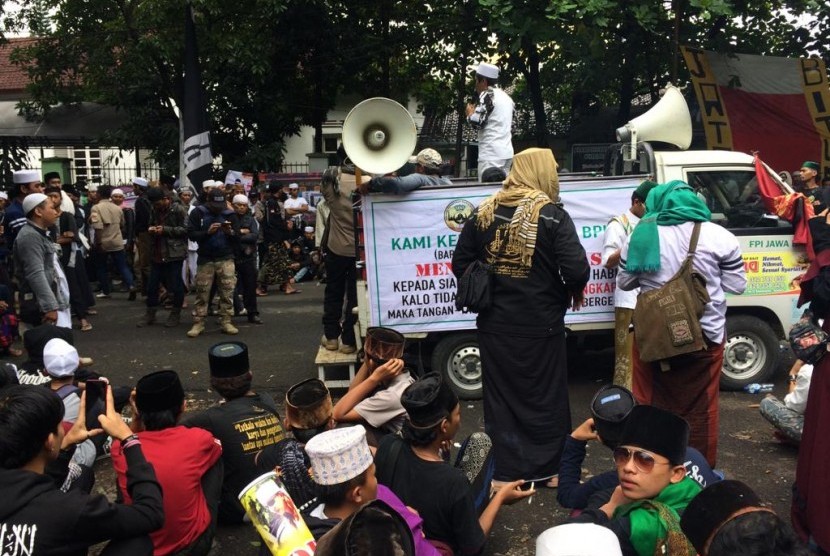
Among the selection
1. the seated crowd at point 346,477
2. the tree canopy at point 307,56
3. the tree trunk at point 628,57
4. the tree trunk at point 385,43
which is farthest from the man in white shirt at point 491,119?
the tree trunk at point 385,43

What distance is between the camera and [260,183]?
55.1 ft

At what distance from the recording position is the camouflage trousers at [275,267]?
13094mm

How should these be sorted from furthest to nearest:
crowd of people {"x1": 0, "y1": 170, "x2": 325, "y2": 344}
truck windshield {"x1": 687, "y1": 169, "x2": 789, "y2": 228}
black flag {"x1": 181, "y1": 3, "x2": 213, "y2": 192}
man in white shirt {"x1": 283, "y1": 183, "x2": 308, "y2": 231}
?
man in white shirt {"x1": 283, "y1": 183, "x2": 308, "y2": 231} < black flag {"x1": 181, "y1": 3, "x2": 213, "y2": 192} < crowd of people {"x1": 0, "y1": 170, "x2": 325, "y2": 344} < truck windshield {"x1": 687, "y1": 169, "x2": 789, "y2": 228}

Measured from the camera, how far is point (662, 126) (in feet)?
25.2

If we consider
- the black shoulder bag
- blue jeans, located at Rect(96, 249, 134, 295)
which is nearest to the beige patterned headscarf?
the black shoulder bag

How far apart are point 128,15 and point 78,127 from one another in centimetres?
328

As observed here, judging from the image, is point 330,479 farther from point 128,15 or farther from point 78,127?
point 78,127

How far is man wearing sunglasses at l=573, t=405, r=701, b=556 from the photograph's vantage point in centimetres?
256

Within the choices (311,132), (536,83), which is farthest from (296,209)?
(311,132)

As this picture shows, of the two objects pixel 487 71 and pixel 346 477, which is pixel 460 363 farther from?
pixel 346 477

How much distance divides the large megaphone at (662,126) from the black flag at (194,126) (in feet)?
23.3

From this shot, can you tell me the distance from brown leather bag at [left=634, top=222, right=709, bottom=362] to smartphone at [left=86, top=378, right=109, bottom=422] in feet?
9.71

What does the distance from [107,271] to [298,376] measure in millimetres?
6718

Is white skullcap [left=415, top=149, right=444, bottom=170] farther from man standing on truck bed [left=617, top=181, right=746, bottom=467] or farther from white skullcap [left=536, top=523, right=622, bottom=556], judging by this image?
white skullcap [left=536, top=523, right=622, bottom=556]
